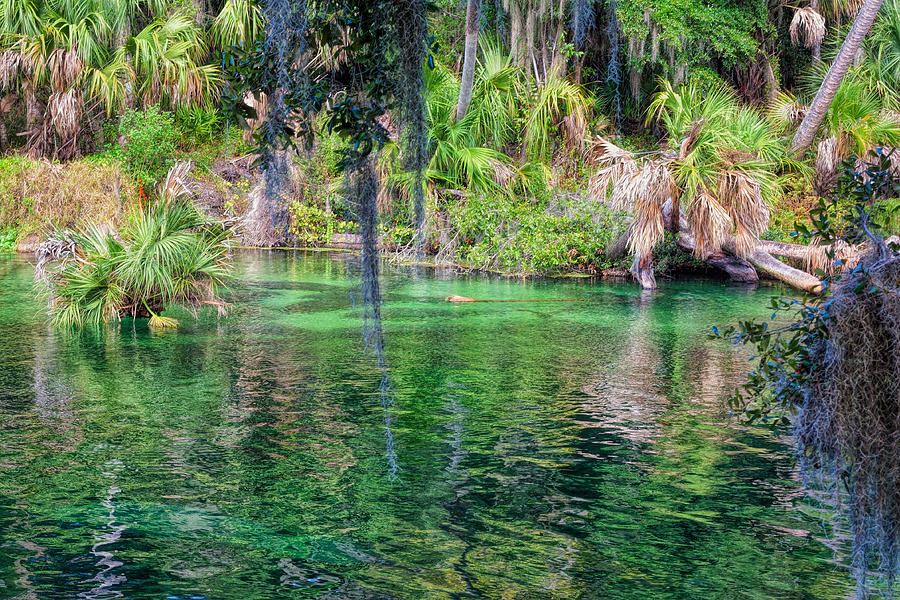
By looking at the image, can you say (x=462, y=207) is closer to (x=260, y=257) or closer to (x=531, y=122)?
(x=531, y=122)

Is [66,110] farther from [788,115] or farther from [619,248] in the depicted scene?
[788,115]

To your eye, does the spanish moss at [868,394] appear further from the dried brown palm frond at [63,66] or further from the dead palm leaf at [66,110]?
the dried brown palm frond at [63,66]

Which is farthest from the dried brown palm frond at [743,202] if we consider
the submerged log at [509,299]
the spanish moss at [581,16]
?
the spanish moss at [581,16]

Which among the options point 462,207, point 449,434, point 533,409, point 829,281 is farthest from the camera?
point 462,207

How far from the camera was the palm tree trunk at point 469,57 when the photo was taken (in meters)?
17.9

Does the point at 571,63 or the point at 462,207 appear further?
the point at 571,63

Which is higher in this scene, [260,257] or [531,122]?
[531,122]

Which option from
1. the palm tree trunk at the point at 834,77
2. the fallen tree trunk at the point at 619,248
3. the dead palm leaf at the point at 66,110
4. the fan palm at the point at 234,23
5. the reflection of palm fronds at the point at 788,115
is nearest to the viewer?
the palm tree trunk at the point at 834,77

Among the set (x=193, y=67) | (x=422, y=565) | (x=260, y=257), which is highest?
(x=193, y=67)

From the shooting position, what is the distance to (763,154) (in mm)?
18547

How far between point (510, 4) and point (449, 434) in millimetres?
15767

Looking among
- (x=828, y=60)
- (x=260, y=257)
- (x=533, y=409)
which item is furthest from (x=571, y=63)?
(x=533, y=409)

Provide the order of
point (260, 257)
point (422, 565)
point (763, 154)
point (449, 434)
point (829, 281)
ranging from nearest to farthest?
point (829, 281) → point (422, 565) → point (449, 434) → point (763, 154) → point (260, 257)

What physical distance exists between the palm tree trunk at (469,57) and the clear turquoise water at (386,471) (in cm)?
768
